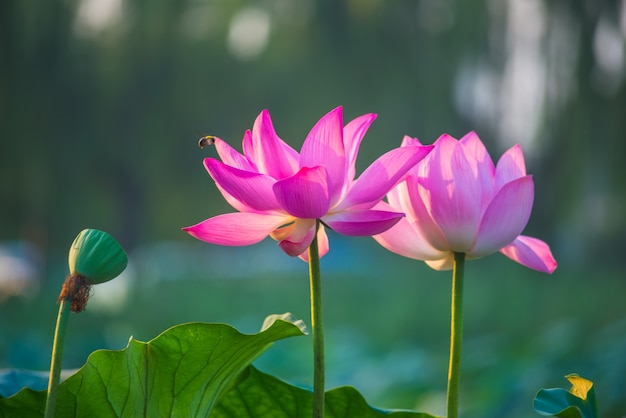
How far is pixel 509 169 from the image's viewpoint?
315 mm

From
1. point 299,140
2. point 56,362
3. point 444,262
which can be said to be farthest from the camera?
point 299,140

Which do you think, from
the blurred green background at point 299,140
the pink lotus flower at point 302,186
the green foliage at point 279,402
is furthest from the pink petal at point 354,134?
the blurred green background at point 299,140

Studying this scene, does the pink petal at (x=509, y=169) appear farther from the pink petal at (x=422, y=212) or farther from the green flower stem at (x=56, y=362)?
the green flower stem at (x=56, y=362)

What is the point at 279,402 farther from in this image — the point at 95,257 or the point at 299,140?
the point at 299,140

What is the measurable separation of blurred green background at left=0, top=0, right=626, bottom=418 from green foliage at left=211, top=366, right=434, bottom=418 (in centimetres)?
264

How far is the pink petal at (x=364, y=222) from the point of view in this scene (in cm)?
26

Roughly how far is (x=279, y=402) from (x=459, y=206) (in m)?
0.12

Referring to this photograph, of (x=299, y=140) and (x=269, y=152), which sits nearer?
(x=269, y=152)

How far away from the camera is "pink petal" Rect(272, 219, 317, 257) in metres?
0.26

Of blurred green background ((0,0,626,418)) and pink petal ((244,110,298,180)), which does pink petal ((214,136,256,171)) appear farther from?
blurred green background ((0,0,626,418))

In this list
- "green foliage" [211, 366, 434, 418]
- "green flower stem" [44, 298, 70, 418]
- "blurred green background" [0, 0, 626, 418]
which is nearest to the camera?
"green flower stem" [44, 298, 70, 418]

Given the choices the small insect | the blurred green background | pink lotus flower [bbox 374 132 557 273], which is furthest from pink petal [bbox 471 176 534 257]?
the blurred green background

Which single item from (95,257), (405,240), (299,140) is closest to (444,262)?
(405,240)

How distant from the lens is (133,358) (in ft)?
0.92
